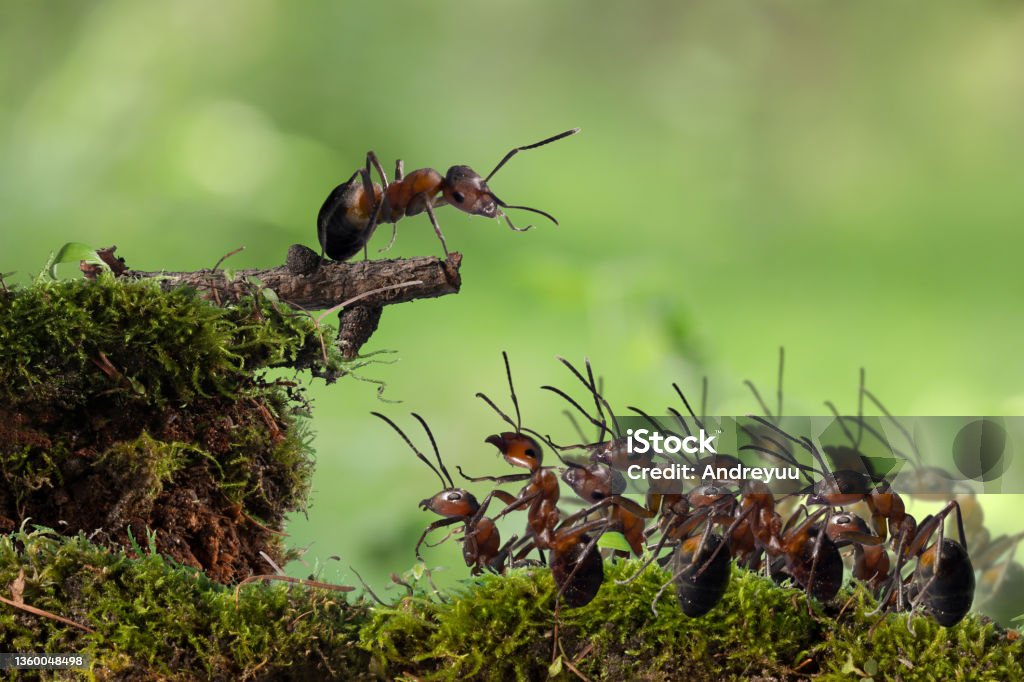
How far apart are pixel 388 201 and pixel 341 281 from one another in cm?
23

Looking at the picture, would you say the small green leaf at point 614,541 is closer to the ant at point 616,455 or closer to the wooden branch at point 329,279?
the ant at point 616,455

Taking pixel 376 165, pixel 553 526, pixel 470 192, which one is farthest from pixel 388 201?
pixel 553 526

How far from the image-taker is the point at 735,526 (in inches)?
72.6

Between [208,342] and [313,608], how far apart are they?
25.0 inches

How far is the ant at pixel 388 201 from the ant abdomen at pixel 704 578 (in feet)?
3.29

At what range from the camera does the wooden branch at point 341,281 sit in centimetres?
235

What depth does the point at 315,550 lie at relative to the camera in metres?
2.54

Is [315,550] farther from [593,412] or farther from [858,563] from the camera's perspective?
[858,563]

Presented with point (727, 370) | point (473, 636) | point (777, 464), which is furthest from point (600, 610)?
point (727, 370)

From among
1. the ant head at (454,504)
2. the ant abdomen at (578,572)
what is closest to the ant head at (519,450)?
the ant head at (454,504)

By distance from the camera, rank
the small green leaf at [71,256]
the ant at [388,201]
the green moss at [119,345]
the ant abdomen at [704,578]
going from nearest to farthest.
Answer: the ant abdomen at [704,578]
the green moss at [119,345]
the small green leaf at [71,256]
the ant at [388,201]

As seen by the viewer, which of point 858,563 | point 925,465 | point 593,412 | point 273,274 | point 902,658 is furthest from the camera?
point 273,274

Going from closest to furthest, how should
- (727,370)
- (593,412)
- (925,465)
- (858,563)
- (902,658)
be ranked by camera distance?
(902,658) < (858,563) < (925,465) < (593,412) < (727,370)

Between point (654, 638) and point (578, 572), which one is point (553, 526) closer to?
point (578, 572)
